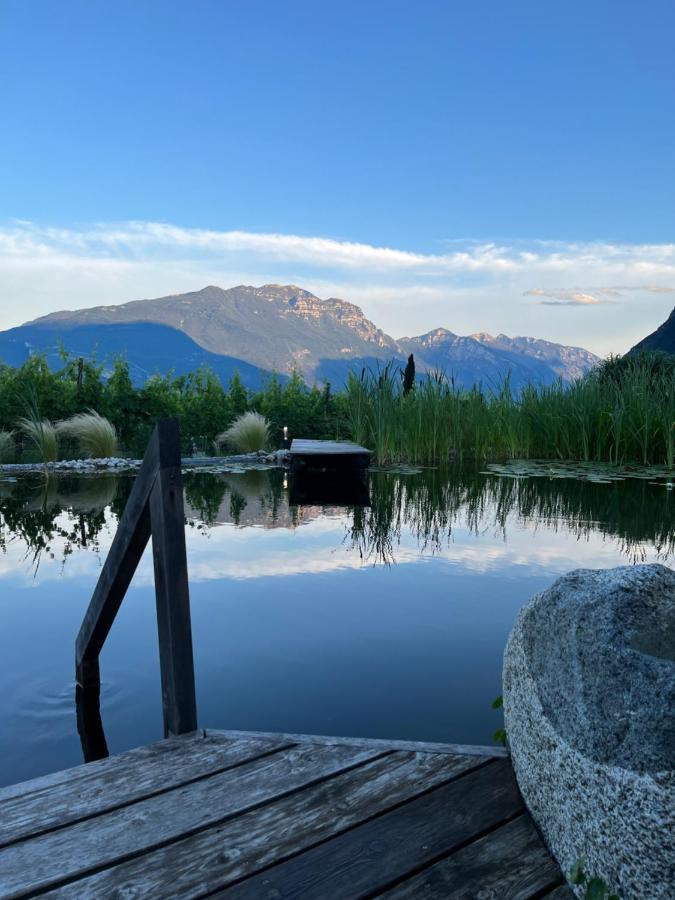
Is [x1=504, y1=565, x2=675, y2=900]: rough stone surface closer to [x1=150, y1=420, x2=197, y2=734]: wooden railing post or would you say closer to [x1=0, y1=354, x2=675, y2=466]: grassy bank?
[x1=150, y1=420, x2=197, y2=734]: wooden railing post

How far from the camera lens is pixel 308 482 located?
33.1ft

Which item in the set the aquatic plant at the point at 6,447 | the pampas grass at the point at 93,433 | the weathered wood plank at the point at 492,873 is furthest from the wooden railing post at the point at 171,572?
the aquatic plant at the point at 6,447

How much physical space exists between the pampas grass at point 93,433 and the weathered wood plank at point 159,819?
1098 cm

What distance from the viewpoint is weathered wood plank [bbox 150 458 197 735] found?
2.29m

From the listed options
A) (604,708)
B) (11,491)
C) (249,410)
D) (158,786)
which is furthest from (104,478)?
(604,708)

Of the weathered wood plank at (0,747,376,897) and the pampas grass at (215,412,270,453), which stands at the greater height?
the pampas grass at (215,412,270,453)

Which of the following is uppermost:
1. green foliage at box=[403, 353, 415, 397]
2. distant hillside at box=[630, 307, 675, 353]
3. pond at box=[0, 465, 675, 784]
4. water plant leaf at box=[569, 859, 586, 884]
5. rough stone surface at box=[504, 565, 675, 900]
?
distant hillside at box=[630, 307, 675, 353]

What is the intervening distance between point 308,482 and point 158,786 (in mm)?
8128

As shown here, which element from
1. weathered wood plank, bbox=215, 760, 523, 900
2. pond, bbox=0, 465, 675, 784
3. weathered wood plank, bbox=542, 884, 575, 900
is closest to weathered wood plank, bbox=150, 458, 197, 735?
pond, bbox=0, 465, 675, 784

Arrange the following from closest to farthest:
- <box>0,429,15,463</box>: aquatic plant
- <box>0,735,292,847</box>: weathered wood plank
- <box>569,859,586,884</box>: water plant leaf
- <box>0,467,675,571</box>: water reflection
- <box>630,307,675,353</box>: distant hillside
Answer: <box>569,859,586,884</box>: water plant leaf
<box>0,735,292,847</box>: weathered wood plank
<box>0,467,675,571</box>: water reflection
<box>0,429,15,463</box>: aquatic plant
<box>630,307,675,353</box>: distant hillside

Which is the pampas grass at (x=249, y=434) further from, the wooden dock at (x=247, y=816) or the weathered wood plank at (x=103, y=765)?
the weathered wood plank at (x=103, y=765)

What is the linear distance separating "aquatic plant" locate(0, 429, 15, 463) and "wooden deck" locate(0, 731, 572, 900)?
37.1 feet

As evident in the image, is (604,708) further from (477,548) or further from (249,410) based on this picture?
(249,410)

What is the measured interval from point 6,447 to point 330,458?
6.06 metres
